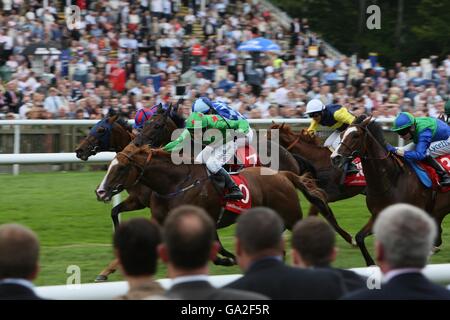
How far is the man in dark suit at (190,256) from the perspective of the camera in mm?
3352

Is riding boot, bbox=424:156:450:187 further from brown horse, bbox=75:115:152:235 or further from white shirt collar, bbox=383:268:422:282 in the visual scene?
white shirt collar, bbox=383:268:422:282

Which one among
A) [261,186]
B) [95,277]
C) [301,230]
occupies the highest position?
[301,230]

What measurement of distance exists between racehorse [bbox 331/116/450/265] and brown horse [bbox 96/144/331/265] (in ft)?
2.00

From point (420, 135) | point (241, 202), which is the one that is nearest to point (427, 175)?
point (420, 135)

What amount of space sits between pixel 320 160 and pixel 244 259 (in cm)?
700

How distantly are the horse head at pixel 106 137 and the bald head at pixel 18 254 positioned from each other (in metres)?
6.72

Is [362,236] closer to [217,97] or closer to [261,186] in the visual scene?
[261,186]

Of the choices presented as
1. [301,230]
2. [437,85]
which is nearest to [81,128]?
[437,85]

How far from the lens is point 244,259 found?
3.68 m

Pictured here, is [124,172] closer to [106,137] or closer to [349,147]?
[349,147]

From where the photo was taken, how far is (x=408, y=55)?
2584 cm

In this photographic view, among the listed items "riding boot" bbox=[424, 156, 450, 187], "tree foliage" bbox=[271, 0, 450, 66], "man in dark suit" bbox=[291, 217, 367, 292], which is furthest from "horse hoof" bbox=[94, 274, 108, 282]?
"tree foliage" bbox=[271, 0, 450, 66]
